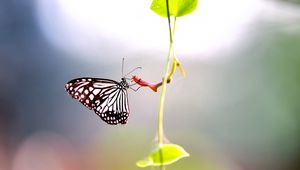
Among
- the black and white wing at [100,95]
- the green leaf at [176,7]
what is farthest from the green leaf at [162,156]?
the black and white wing at [100,95]

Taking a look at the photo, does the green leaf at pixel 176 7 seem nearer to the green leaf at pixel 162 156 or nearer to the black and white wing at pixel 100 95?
the green leaf at pixel 162 156

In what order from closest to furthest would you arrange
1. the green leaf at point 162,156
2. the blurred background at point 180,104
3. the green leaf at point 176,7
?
the green leaf at point 162,156 → the green leaf at point 176,7 → the blurred background at point 180,104

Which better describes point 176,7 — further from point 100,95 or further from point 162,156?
point 100,95

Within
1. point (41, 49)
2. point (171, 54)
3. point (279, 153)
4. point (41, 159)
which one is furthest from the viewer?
point (41, 49)

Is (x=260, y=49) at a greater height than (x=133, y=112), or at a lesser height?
greater

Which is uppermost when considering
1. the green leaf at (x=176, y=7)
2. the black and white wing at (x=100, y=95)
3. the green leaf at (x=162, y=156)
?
the green leaf at (x=176, y=7)

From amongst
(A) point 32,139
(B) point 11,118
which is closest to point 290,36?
(A) point 32,139

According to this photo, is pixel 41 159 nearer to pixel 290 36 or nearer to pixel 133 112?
pixel 133 112
